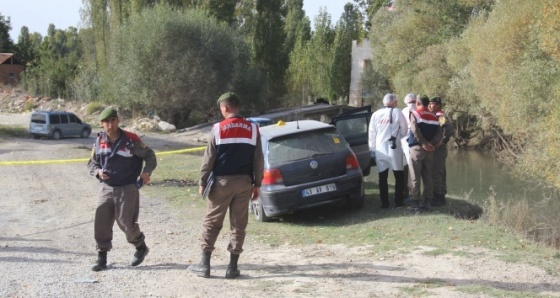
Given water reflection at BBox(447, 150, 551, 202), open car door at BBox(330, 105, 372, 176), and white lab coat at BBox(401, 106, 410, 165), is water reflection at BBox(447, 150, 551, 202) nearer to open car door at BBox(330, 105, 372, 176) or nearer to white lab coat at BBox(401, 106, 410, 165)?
open car door at BBox(330, 105, 372, 176)

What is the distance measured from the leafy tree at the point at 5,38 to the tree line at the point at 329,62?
1.22m

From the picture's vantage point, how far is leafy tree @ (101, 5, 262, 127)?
43.2 metres

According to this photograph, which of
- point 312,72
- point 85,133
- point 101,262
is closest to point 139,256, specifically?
point 101,262

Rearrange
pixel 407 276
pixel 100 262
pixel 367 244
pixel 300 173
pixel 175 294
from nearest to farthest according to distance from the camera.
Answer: pixel 175 294 < pixel 407 276 < pixel 100 262 < pixel 367 244 < pixel 300 173

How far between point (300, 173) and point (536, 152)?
13.3 m

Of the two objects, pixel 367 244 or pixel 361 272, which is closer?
pixel 361 272

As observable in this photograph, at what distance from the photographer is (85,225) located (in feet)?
34.8

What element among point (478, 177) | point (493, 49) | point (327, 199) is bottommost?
point (478, 177)

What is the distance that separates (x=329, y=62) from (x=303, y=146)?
53.9 m

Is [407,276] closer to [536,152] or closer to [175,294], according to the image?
A: [175,294]

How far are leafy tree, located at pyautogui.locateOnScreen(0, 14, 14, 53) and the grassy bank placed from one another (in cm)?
7784

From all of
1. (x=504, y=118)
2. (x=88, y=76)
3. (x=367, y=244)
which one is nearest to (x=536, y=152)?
(x=504, y=118)

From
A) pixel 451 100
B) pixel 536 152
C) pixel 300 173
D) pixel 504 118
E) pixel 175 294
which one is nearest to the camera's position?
pixel 175 294

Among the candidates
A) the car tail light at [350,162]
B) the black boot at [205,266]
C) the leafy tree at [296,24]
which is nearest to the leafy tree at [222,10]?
the leafy tree at [296,24]
